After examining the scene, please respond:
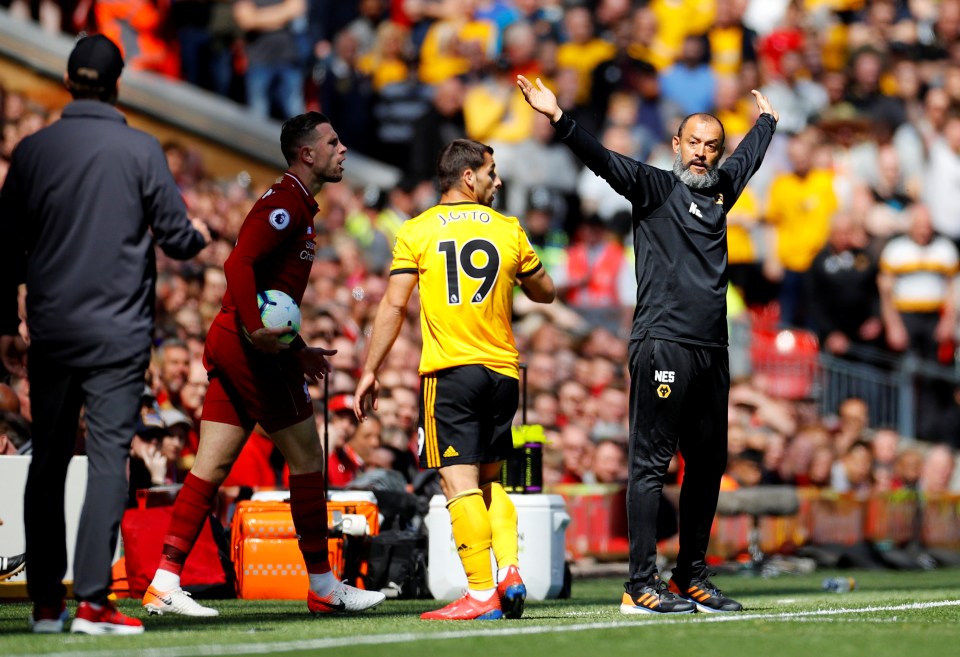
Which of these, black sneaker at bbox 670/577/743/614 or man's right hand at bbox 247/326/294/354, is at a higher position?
man's right hand at bbox 247/326/294/354

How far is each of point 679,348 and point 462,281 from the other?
3.50ft

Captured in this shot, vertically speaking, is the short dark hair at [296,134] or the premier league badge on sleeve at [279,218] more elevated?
the short dark hair at [296,134]

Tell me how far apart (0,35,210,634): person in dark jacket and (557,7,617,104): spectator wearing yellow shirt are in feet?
43.7

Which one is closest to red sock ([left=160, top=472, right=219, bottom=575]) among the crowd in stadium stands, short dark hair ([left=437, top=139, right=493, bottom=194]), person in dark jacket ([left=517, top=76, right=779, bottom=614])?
short dark hair ([left=437, top=139, right=493, bottom=194])

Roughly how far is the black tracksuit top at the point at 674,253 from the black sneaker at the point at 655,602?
45.5 inches

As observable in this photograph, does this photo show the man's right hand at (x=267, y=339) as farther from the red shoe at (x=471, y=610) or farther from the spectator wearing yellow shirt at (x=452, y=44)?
the spectator wearing yellow shirt at (x=452, y=44)

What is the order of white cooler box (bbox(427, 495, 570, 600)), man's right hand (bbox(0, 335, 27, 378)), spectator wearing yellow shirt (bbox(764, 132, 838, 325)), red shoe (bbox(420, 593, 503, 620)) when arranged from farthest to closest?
1. spectator wearing yellow shirt (bbox(764, 132, 838, 325))
2. man's right hand (bbox(0, 335, 27, 378))
3. white cooler box (bbox(427, 495, 570, 600))
4. red shoe (bbox(420, 593, 503, 620))

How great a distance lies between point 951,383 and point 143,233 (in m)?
12.7

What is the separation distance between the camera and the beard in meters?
8.63

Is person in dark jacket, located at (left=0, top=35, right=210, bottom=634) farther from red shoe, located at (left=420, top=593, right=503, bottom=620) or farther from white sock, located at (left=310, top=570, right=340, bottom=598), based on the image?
white sock, located at (left=310, top=570, right=340, bottom=598)

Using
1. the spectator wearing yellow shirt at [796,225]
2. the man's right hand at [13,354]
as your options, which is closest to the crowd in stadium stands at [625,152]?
the spectator wearing yellow shirt at [796,225]

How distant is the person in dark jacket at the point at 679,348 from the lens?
8.42 meters

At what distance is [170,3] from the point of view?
19188 millimetres

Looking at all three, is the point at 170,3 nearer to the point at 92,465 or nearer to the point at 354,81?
the point at 354,81
